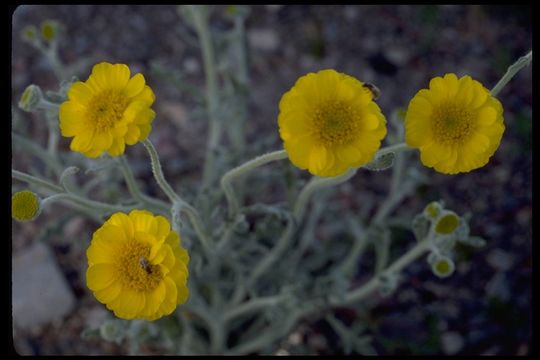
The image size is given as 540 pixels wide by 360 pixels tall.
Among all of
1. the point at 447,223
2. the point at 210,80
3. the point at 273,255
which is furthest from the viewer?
the point at 210,80

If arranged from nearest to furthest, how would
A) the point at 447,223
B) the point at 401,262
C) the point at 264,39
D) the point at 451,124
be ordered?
the point at 451,124 < the point at 447,223 < the point at 401,262 < the point at 264,39

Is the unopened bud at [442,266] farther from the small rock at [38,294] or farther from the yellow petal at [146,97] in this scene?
the small rock at [38,294]

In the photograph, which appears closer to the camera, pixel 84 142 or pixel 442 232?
pixel 84 142

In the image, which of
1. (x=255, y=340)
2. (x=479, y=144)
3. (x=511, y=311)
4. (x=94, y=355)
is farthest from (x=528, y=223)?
(x=94, y=355)

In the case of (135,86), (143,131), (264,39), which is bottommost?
(143,131)

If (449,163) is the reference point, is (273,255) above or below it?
below

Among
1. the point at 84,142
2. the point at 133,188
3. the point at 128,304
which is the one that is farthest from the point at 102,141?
the point at 128,304

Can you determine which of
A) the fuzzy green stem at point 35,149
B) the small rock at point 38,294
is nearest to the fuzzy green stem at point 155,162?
the fuzzy green stem at point 35,149

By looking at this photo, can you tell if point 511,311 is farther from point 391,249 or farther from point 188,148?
point 188,148

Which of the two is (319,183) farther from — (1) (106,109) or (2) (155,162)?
(1) (106,109)
